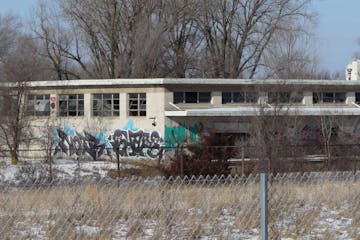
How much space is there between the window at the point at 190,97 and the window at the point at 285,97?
15.1ft

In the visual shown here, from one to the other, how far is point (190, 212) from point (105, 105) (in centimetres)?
3161

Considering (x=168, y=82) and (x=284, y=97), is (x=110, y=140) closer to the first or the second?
(x=168, y=82)

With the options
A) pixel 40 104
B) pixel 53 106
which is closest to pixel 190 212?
pixel 53 106

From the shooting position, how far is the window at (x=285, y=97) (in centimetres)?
3638

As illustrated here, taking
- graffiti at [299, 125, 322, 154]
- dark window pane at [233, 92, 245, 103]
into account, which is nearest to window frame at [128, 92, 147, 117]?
dark window pane at [233, 92, 245, 103]

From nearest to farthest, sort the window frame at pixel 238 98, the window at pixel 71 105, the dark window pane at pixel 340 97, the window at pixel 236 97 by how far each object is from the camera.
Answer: the window frame at pixel 238 98 → the window at pixel 236 97 → the window at pixel 71 105 → the dark window pane at pixel 340 97

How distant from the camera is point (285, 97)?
39.4 metres

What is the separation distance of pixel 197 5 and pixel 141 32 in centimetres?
663

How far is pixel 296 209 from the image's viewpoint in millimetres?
9812

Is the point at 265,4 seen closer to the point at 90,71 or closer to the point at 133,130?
the point at 90,71

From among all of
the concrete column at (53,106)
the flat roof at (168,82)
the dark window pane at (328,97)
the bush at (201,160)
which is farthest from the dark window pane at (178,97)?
the bush at (201,160)

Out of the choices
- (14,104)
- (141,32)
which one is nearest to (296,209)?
(14,104)

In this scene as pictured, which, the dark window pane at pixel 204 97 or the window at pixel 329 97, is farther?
the window at pixel 329 97

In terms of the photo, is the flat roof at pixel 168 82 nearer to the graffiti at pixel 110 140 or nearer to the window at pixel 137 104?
the window at pixel 137 104
